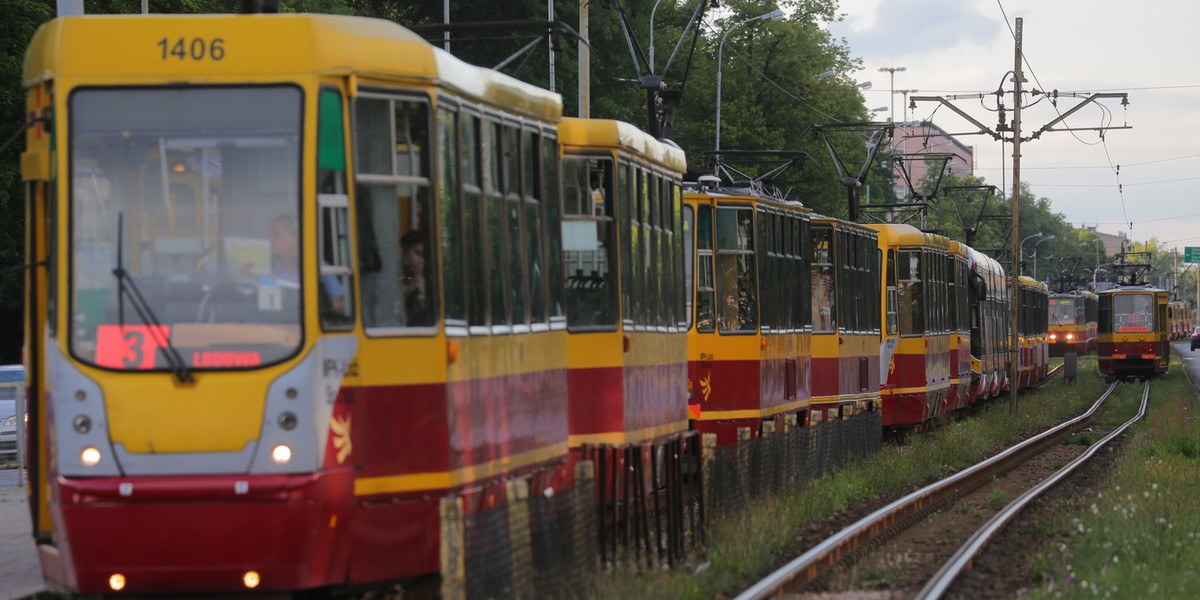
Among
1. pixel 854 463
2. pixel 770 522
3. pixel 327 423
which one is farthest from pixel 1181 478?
pixel 327 423

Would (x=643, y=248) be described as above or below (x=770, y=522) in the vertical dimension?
above

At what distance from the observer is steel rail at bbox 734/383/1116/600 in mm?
11859

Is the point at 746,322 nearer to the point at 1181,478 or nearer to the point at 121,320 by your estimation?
the point at 1181,478

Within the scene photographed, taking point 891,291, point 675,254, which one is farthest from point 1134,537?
point 891,291

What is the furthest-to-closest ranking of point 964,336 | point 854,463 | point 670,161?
1. point 964,336
2. point 854,463
3. point 670,161

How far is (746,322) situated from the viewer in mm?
19875

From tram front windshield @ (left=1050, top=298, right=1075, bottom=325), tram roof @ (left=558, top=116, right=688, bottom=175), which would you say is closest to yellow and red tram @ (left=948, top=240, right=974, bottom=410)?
tram roof @ (left=558, top=116, right=688, bottom=175)

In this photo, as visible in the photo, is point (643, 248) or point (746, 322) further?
point (746, 322)

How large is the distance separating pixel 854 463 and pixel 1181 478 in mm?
3906

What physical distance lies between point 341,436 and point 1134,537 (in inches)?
288

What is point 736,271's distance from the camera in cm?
1984

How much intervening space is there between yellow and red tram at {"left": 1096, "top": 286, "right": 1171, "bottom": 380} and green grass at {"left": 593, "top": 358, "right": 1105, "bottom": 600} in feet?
97.8

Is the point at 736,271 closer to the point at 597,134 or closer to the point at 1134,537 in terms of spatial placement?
the point at 597,134

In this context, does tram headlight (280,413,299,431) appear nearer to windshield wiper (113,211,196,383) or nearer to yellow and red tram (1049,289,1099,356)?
windshield wiper (113,211,196,383)
